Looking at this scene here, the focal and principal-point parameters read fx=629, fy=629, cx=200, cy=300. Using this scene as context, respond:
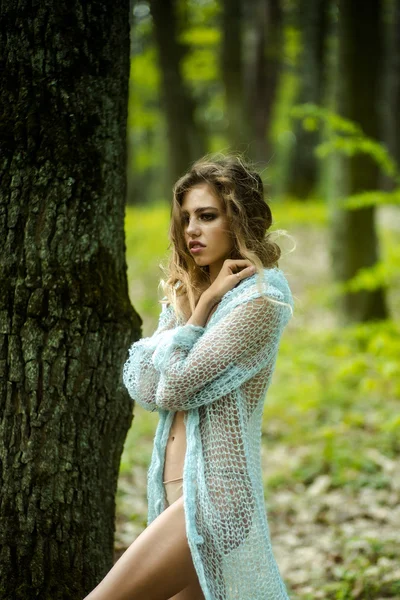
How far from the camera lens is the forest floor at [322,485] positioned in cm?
397

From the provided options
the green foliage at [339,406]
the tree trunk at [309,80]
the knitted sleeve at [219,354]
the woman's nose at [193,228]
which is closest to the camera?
the knitted sleeve at [219,354]

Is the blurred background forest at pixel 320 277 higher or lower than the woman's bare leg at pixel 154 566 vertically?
higher

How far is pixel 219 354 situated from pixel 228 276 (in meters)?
0.36

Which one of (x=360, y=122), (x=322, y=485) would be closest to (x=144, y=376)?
(x=322, y=485)

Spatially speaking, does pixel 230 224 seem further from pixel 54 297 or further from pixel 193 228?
pixel 54 297

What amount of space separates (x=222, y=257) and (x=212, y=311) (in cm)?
24

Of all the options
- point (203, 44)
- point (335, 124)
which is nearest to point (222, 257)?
point (335, 124)

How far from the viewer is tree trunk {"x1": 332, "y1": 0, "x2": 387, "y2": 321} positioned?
8047 millimetres

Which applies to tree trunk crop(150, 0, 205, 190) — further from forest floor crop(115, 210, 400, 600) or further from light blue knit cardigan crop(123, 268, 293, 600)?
light blue knit cardigan crop(123, 268, 293, 600)

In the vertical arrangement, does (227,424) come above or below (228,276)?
below

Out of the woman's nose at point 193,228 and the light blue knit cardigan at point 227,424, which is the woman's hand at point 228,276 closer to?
the light blue knit cardigan at point 227,424

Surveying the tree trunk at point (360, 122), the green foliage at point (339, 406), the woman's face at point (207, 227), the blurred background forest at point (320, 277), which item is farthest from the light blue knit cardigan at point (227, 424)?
the tree trunk at point (360, 122)

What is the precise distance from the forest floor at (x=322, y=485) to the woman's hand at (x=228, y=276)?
1.33 feet

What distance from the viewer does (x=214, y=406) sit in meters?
2.46
